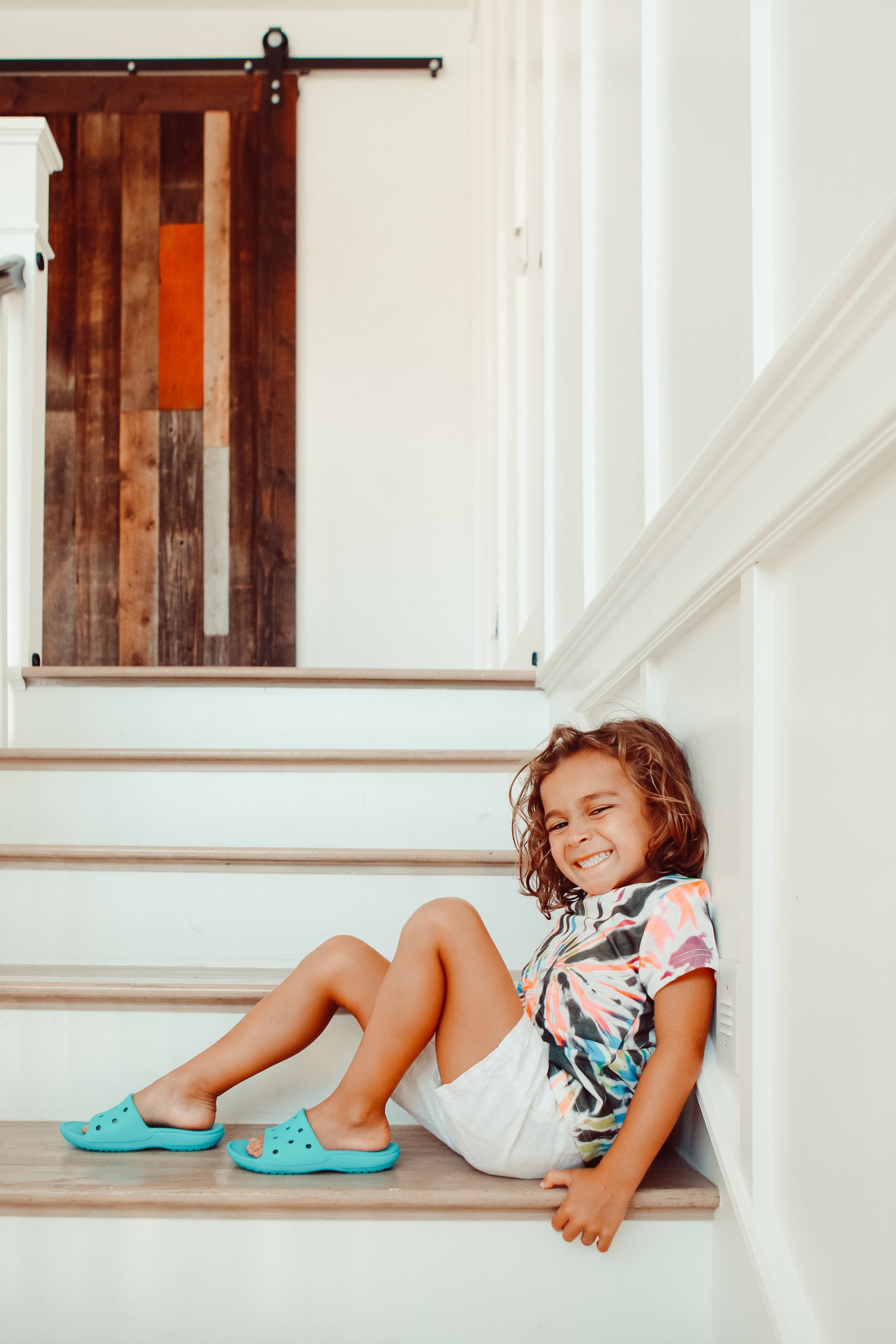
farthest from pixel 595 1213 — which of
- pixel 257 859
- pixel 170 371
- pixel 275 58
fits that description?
pixel 275 58

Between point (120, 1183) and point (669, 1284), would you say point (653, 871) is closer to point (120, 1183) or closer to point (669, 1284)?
point (669, 1284)

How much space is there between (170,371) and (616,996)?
3.27m

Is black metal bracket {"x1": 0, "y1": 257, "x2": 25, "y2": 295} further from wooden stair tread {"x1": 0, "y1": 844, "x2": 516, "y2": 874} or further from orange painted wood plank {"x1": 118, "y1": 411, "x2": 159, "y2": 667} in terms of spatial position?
orange painted wood plank {"x1": 118, "y1": 411, "x2": 159, "y2": 667}

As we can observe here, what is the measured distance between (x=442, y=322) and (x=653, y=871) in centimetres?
308

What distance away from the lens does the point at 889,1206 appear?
756mm

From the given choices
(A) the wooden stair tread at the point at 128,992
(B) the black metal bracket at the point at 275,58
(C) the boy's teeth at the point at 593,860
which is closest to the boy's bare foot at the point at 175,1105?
(A) the wooden stair tread at the point at 128,992

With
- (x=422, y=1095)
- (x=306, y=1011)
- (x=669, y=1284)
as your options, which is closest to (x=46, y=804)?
(x=306, y=1011)

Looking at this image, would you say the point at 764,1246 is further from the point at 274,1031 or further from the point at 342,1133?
the point at 274,1031

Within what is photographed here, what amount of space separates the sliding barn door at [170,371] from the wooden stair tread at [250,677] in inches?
64.1

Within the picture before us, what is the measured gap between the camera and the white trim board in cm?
74

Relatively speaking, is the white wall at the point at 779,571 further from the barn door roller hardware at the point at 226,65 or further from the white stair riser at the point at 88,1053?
the barn door roller hardware at the point at 226,65

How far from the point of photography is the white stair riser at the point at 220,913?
1.68 m

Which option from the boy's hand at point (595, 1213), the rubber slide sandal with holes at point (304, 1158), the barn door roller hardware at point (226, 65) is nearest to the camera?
→ the boy's hand at point (595, 1213)

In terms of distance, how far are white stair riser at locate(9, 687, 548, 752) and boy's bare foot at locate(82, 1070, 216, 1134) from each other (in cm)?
93
